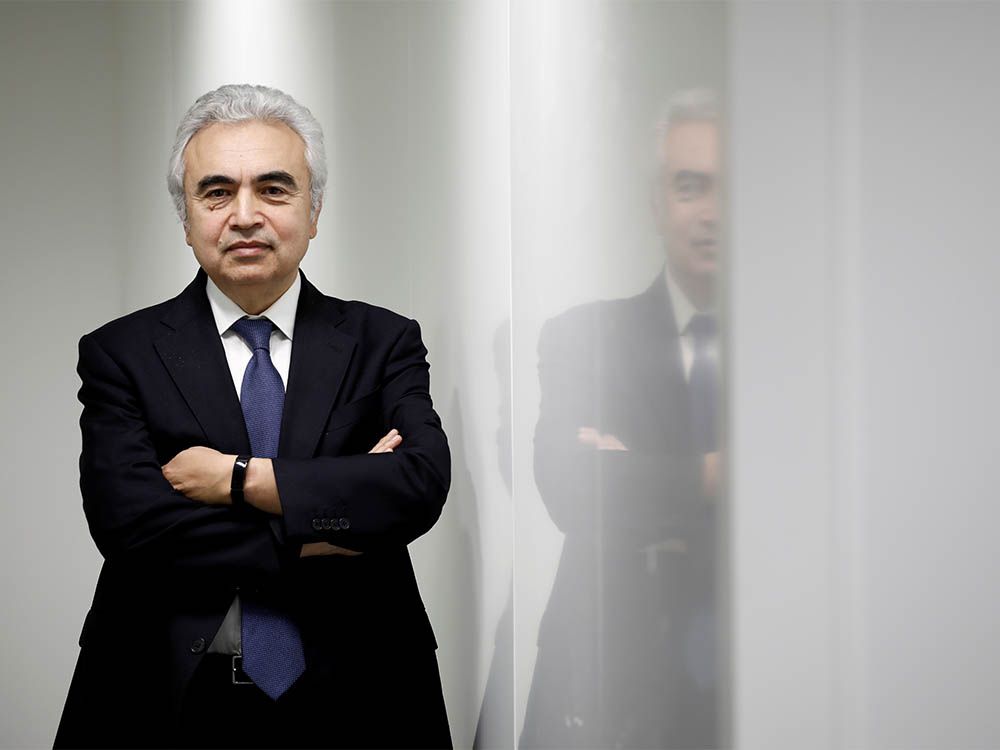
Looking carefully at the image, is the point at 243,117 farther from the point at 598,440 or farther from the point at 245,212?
the point at 598,440

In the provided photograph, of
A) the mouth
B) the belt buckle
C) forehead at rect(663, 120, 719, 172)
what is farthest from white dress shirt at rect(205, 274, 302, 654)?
forehead at rect(663, 120, 719, 172)

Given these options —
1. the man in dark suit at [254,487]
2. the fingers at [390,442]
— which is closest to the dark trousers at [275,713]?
the man in dark suit at [254,487]

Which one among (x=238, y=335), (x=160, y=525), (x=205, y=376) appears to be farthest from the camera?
(x=238, y=335)

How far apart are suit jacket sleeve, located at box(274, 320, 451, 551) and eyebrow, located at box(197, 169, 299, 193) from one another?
A: 53cm

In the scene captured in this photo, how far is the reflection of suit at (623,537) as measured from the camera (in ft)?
6.68

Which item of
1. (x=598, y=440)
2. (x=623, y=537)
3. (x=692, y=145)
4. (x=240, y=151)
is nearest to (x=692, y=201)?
(x=692, y=145)

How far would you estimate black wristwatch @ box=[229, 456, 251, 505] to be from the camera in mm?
2029

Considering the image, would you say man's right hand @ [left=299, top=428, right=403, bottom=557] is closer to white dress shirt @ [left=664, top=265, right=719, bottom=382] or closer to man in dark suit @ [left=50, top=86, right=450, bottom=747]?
man in dark suit @ [left=50, top=86, right=450, bottom=747]

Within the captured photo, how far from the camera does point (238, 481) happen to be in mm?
2029

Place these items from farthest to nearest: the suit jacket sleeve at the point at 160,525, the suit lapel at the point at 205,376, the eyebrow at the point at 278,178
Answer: the eyebrow at the point at 278,178 → the suit lapel at the point at 205,376 → the suit jacket sleeve at the point at 160,525

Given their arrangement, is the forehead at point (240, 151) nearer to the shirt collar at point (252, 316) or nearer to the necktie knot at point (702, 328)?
the shirt collar at point (252, 316)

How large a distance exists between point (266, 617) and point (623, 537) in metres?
0.64

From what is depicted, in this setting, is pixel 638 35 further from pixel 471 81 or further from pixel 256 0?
pixel 256 0

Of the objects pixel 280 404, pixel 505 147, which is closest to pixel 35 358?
pixel 280 404
